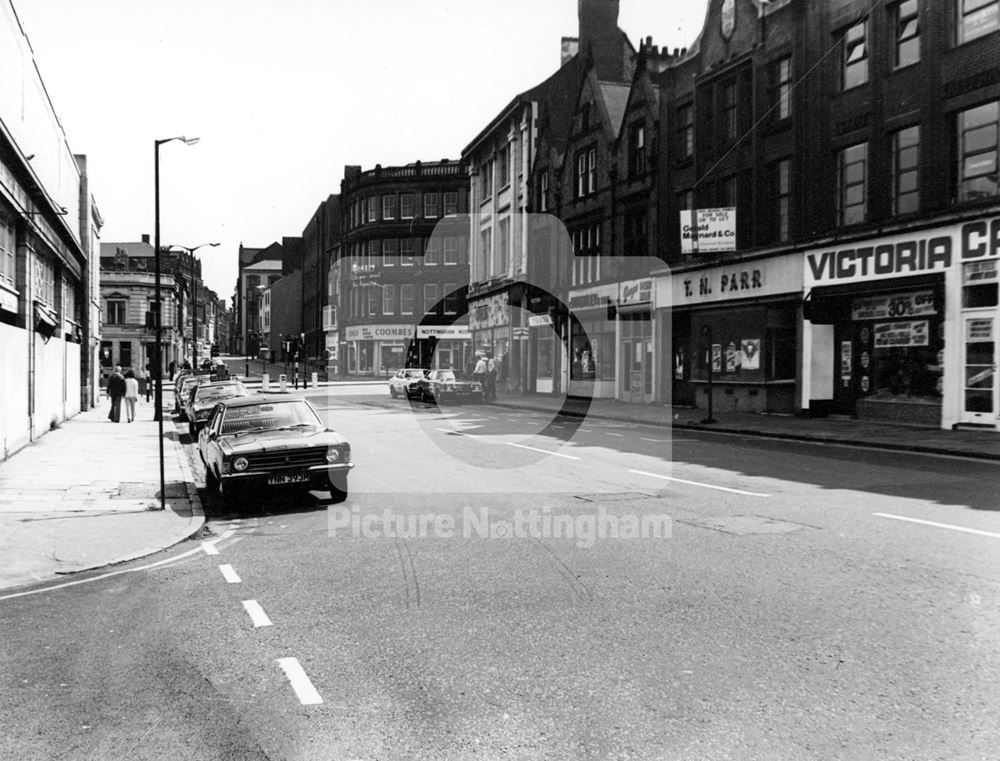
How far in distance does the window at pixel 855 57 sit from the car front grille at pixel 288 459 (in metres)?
19.8

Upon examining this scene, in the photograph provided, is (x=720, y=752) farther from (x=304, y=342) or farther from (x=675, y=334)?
(x=304, y=342)

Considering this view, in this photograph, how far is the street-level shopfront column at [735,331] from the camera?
27344mm

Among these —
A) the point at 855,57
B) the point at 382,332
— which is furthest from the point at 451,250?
the point at 855,57

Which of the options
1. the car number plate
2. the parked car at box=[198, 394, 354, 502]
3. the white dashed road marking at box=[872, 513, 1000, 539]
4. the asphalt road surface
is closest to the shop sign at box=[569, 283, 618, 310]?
the parked car at box=[198, 394, 354, 502]

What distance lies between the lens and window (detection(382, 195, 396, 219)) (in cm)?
8388

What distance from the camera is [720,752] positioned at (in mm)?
4035

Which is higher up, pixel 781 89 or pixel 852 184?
pixel 781 89

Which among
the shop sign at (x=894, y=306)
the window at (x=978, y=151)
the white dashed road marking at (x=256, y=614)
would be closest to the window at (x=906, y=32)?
the window at (x=978, y=151)

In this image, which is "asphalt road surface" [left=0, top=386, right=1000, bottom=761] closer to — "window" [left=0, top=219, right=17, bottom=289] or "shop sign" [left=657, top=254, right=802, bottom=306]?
"window" [left=0, top=219, right=17, bottom=289]

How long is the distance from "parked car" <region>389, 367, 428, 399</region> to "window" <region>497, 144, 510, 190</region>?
14108mm

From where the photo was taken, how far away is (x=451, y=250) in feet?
264

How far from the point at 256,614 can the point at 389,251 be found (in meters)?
78.5

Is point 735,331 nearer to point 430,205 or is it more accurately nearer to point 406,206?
point 430,205

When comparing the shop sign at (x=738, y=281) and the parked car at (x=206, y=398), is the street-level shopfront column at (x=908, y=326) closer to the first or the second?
the shop sign at (x=738, y=281)
